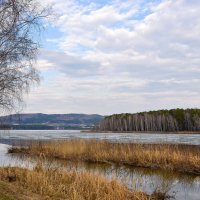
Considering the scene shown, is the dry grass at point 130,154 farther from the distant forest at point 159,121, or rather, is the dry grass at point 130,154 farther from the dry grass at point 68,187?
the distant forest at point 159,121

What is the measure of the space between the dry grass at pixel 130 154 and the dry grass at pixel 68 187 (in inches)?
179

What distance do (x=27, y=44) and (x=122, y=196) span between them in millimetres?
6080

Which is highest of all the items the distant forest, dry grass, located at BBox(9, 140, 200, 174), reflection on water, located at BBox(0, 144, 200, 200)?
the distant forest

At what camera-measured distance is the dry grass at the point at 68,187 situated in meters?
12.1

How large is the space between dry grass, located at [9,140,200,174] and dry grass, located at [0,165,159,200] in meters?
4.56

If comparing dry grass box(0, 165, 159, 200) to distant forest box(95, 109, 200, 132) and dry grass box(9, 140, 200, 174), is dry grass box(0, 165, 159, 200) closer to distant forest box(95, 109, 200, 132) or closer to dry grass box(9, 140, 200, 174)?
dry grass box(9, 140, 200, 174)

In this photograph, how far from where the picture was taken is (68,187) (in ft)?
43.7

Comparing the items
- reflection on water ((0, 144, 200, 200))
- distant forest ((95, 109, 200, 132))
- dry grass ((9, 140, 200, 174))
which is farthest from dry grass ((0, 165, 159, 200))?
distant forest ((95, 109, 200, 132))

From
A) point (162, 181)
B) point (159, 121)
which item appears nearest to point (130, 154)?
point (162, 181)

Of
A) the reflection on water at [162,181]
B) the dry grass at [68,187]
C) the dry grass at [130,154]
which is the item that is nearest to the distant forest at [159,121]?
the dry grass at [130,154]

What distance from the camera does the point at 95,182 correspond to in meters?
13.6

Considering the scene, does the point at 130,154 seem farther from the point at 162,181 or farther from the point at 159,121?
the point at 159,121

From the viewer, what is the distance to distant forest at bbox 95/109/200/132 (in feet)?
407

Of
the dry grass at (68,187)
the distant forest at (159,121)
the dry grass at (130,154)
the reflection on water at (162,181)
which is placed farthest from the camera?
the distant forest at (159,121)
